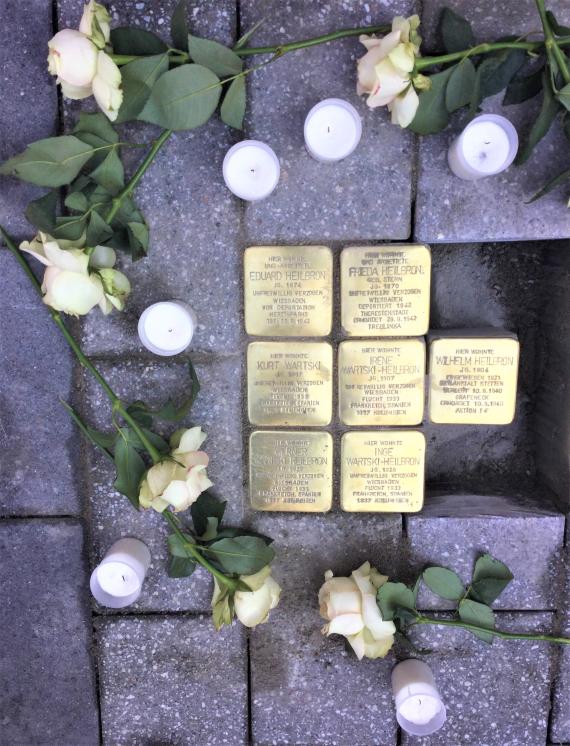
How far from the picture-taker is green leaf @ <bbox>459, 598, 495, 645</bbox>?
3.21 feet

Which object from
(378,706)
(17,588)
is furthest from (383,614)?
(17,588)

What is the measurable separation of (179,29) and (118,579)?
2.74ft

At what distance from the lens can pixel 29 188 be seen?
3.18ft

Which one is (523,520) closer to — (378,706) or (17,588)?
(378,706)

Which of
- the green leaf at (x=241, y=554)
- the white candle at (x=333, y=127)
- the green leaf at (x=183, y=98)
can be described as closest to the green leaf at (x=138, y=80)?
the green leaf at (x=183, y=98)

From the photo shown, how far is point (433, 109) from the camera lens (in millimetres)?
866

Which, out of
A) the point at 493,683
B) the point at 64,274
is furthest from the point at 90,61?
the point at 493,683

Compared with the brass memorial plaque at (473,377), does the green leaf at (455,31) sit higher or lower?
higher

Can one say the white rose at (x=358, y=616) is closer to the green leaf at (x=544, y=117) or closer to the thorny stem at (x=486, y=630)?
the thorny stem at (x=486, y=630)

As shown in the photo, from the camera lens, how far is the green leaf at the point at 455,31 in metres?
0.86

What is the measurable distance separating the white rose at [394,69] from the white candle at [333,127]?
4 centimetres

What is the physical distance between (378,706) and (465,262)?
82 cm

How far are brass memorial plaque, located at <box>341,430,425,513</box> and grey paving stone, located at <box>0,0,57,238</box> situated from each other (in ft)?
2.24

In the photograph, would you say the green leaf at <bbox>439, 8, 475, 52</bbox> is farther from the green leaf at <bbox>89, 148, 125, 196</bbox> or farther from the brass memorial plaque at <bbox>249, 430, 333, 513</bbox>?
the brass memorial plaque at <bbox>249, 430, 333, 513</bbox>
